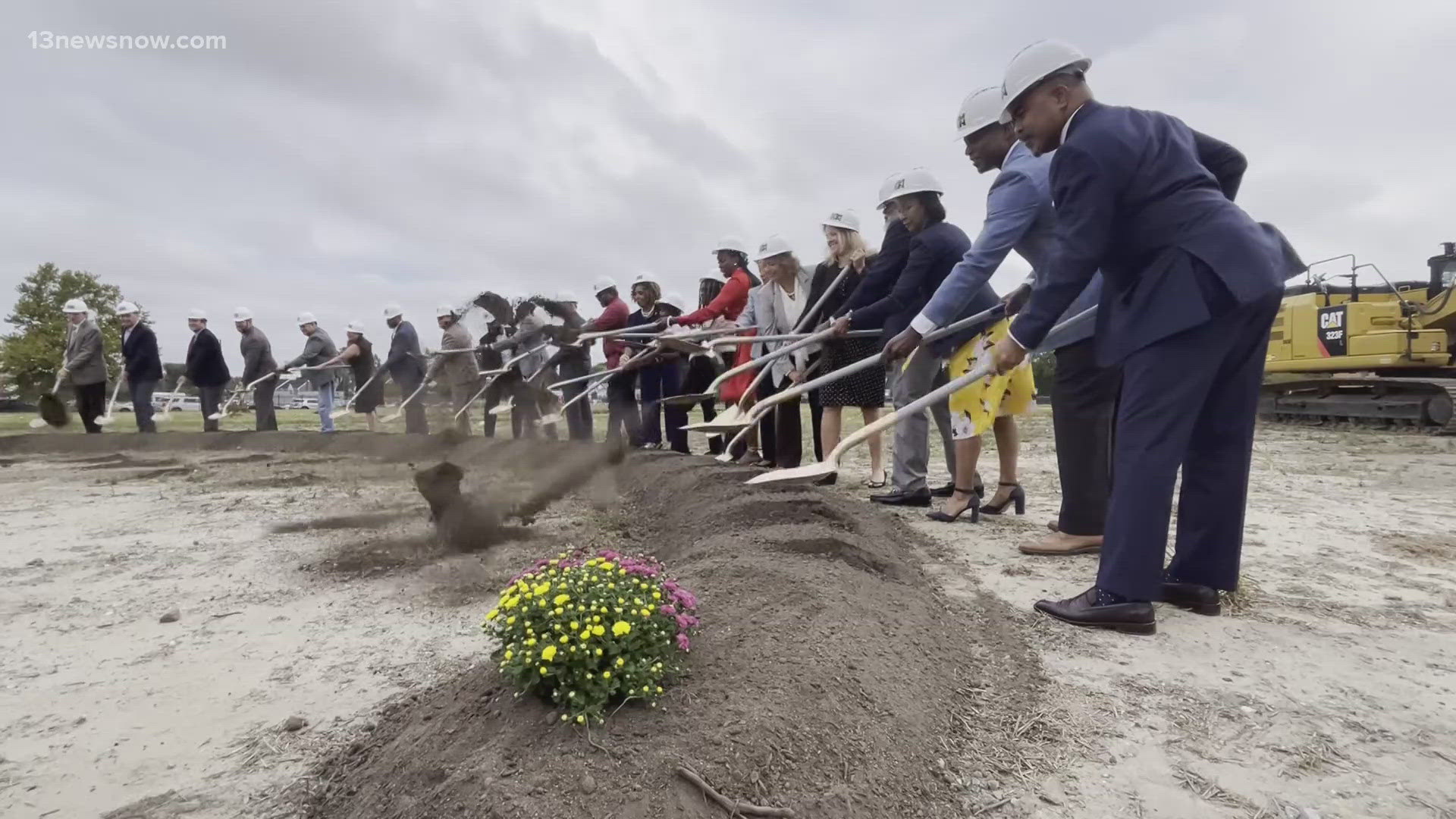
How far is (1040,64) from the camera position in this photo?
269 centimetres

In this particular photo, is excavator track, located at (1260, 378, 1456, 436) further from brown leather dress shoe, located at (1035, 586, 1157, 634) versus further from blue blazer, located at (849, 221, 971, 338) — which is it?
brown leather dress shoe, located at (1035, 586, 1157, 634)

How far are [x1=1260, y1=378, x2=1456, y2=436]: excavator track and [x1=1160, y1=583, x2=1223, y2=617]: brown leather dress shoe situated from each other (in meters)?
10.4

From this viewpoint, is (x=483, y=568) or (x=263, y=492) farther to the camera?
(x=263, y=492)

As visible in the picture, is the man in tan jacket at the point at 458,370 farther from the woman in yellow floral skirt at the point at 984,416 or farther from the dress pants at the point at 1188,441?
the dress pants at the point at 1188,441

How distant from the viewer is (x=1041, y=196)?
350cm

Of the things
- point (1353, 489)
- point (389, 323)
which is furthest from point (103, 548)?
point (1353, 489)

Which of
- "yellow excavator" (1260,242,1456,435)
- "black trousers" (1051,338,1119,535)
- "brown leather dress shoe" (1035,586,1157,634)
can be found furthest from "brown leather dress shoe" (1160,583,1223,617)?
"yellow excavator" (1260,242,1456,435)

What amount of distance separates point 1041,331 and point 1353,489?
4.60 meters

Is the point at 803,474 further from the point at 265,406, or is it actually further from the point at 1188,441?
the point at 265,406

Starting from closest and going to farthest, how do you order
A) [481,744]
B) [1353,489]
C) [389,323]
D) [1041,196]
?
[481,744], [1041,196], [1353,489], [389,323]

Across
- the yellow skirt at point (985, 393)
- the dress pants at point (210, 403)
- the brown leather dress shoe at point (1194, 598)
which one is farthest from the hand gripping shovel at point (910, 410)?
the dress pants at point (210, 403)

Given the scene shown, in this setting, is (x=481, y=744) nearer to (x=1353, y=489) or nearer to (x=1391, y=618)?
(x=1391, y=618)

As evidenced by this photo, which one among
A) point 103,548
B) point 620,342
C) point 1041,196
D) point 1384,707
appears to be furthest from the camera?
point 620,342

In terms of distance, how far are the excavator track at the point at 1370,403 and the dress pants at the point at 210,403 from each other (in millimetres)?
15990
